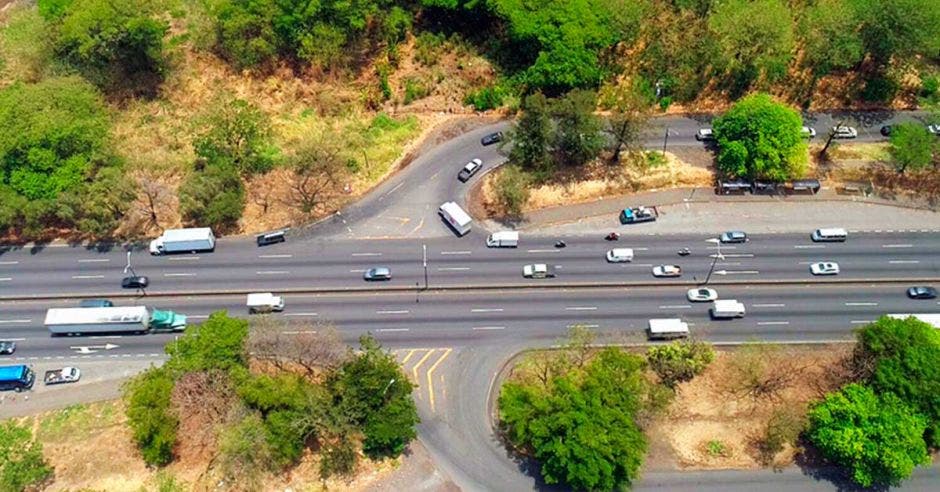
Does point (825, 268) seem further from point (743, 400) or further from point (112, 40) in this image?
point (112, 40)

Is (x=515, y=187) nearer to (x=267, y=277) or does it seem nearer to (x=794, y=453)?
(x=267, y=277)

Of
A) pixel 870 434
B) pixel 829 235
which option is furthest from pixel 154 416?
pixel 829 235

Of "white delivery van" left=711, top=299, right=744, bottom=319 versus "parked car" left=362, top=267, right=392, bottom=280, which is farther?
"parked car" left=362, top=267, right=392, bottom=280

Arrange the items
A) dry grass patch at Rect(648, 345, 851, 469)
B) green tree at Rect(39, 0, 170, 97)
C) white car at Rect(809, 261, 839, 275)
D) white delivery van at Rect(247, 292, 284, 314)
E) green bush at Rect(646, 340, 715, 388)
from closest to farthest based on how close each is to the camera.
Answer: dry grass patch at Rect(648, 345, 851, 469), green bush at Rect(646, 340, 715, 388), white delivery van at Rect(247, 292, 284, 314), white car at Rect(809, 261, 839, 275), green tree at Rect(39, 0, 170, 97)

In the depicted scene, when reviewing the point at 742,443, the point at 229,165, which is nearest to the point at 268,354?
the point at 229,165

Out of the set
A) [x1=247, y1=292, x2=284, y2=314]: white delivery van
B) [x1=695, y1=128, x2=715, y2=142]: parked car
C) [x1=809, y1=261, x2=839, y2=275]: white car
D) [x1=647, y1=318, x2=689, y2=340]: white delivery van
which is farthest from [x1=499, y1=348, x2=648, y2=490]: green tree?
[x1=695, y1=128, x2=715, y2=142]: parked car

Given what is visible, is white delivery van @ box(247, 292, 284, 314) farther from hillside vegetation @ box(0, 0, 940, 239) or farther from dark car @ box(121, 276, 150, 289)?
dark car @ box(121, 276, 150, 289)
